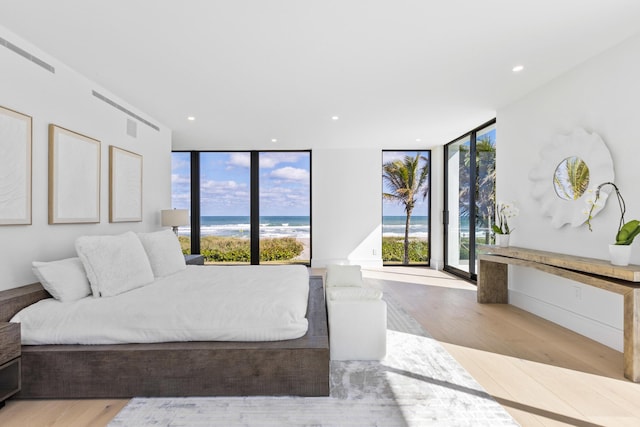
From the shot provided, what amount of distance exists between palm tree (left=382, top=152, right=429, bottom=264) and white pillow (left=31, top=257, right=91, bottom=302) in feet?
18.9

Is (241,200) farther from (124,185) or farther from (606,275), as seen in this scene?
(606,275)

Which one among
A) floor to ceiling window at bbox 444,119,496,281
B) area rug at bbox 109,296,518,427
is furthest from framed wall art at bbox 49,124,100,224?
floor to ceiling window at bbox 444,119,496,281

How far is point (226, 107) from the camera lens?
14.3 ft

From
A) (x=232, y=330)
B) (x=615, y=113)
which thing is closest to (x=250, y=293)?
(x=232, y=330)

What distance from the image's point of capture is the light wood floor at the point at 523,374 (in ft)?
6.29

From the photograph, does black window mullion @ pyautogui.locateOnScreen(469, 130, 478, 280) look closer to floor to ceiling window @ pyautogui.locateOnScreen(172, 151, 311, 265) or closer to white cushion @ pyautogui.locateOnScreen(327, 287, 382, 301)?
floor to ceiling window @ pyautogui.locateOnScreen(172, 151, 311, 265)

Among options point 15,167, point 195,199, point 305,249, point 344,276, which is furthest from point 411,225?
point 15,167

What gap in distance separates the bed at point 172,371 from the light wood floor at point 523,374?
11 centimetres

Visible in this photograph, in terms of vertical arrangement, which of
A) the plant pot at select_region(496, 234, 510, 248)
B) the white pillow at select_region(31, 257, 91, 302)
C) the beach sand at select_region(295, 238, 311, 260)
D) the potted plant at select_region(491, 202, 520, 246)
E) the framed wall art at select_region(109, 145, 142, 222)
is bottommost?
the beach sand at select_region(295, 238, 311, 260)

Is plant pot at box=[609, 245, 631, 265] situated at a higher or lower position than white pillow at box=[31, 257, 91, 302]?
higher

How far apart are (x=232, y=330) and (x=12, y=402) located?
4.57ft

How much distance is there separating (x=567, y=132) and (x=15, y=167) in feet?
16.3

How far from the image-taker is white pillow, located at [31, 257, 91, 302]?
2396mm

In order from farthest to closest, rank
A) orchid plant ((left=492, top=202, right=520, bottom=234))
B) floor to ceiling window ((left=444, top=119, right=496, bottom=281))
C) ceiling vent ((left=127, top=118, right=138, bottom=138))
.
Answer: floor to ceiling window ((left=444, top=119, right=496, bottom=281))
ceiling vent ((left=127, top=118, right=138, bottom=138))
orchid plant ((left=492, top=202, right=520, bottom=234))
